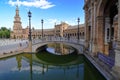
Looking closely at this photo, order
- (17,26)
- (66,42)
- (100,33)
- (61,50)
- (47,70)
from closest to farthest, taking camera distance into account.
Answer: (47,70), (100,33), (66,42), (61,50), (17,26)

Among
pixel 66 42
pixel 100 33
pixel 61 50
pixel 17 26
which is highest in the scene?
pixel 17 26

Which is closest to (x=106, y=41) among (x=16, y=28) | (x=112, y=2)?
(x=112, y=2)

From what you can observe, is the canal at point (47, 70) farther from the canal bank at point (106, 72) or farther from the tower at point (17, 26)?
the tower at point (17, 26)

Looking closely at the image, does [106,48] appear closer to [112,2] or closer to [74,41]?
[112,2]

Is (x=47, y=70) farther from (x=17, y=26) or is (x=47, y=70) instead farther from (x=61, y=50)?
(x=17, y=26)

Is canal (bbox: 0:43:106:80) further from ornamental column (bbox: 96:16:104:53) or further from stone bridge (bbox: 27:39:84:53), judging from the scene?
ornamental column (bbox: 96:16:104:53)

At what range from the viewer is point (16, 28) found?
324 ft

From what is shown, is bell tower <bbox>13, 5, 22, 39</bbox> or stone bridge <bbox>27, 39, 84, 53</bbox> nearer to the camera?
stone bridge <bbox>27, 39, 84, 53</bbox>

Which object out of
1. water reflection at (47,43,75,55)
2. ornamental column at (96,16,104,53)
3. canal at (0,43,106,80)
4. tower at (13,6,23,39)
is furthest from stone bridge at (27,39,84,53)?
tower at (13,6,23,39)

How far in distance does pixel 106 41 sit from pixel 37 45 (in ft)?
44.0

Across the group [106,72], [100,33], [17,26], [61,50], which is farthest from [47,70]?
[17,26]

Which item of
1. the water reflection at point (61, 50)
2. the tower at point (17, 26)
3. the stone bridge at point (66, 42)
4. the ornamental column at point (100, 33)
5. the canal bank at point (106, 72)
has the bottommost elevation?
the water reflection at point (61, 50)

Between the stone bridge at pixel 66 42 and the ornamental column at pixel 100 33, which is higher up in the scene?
the ornamental column at pixel 100 33

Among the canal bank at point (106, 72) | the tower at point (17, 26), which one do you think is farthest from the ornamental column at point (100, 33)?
the tower at point (17, 26)
